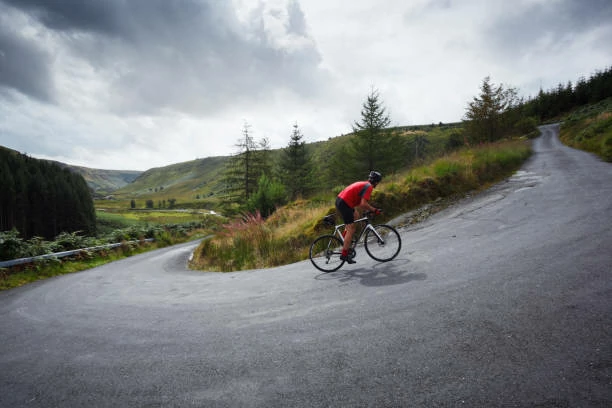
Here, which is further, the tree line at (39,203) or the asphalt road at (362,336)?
the tree line at (39,203)

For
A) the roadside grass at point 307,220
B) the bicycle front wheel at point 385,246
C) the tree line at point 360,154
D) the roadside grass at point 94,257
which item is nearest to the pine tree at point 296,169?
the tree line at point 360,154

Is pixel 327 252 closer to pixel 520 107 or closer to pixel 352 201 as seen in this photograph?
pixel 352 201

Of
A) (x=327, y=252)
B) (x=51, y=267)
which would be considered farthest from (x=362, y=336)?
(x=51, y=267)

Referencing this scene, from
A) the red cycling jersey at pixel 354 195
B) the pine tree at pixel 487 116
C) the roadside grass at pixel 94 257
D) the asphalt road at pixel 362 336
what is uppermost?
the pine tree at pixel 487 116

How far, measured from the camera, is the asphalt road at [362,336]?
2291 mm

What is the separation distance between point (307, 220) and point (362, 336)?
779 centimetres

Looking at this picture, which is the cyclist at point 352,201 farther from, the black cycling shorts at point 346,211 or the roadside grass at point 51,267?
the roadside grass at point 51,267

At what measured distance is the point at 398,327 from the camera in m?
3.18

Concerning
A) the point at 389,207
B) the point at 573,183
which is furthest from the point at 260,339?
the point at 573,183

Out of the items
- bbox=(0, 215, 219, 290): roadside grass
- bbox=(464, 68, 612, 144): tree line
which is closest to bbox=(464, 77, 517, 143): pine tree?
bbox=(464, 68, 612, 144): tree line

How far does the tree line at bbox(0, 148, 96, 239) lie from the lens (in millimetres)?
57062

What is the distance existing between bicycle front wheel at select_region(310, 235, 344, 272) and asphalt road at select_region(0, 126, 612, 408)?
0.92 ft

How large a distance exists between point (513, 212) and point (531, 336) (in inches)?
252

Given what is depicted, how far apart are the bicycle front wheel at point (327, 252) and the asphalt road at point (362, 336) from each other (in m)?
0.28
